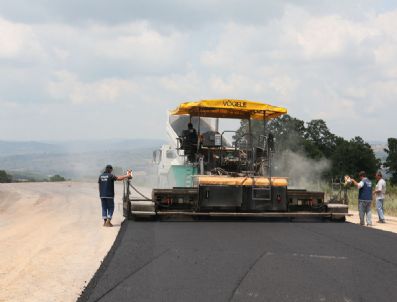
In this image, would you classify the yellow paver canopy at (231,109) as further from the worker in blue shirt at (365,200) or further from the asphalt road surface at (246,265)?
the asphalt road surface at (246,265)

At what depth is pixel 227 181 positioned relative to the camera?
13.9m

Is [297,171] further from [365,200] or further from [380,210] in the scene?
[365,200]

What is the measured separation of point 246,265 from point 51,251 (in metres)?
3.45

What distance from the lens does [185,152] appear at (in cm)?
1551

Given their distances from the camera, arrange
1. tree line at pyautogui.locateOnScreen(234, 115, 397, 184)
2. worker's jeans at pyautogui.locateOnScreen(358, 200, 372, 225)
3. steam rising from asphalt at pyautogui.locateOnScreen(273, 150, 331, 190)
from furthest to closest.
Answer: tree line at pyautogui.locateOnScreen(234, 115, 397, 184) < steam rising from asphalt at pyautogui.locateOnScreen(273, 150, 331, 190) < worker's jeans at pyautogui.locateOnScreen(358, 200, 372, 225)

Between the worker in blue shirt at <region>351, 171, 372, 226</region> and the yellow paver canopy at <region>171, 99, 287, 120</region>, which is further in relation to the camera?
the worker in blue shirt at <region>351, 171, 372, 226</region>

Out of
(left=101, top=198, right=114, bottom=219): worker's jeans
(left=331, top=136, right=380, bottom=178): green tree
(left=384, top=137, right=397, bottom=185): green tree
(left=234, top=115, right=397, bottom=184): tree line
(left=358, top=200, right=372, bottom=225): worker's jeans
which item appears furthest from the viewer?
(left=384, top=137, right=397, bottom=185): green tree

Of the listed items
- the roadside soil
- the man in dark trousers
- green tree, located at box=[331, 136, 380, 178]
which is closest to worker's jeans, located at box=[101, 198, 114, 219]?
the man in dark trousers

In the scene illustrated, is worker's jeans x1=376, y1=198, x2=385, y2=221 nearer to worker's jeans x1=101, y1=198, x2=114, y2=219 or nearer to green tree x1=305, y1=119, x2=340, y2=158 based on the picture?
worker's jeans x1=101, y1=198, x2=114, y2=219

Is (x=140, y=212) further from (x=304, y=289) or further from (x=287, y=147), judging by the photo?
(x=287, y=147)

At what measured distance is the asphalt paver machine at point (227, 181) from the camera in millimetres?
13914

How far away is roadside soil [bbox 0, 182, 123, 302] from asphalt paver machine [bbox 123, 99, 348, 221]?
4.93 ft

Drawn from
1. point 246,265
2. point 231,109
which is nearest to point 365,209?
point 231,109

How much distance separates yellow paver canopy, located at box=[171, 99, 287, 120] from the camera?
14641 millimetres
